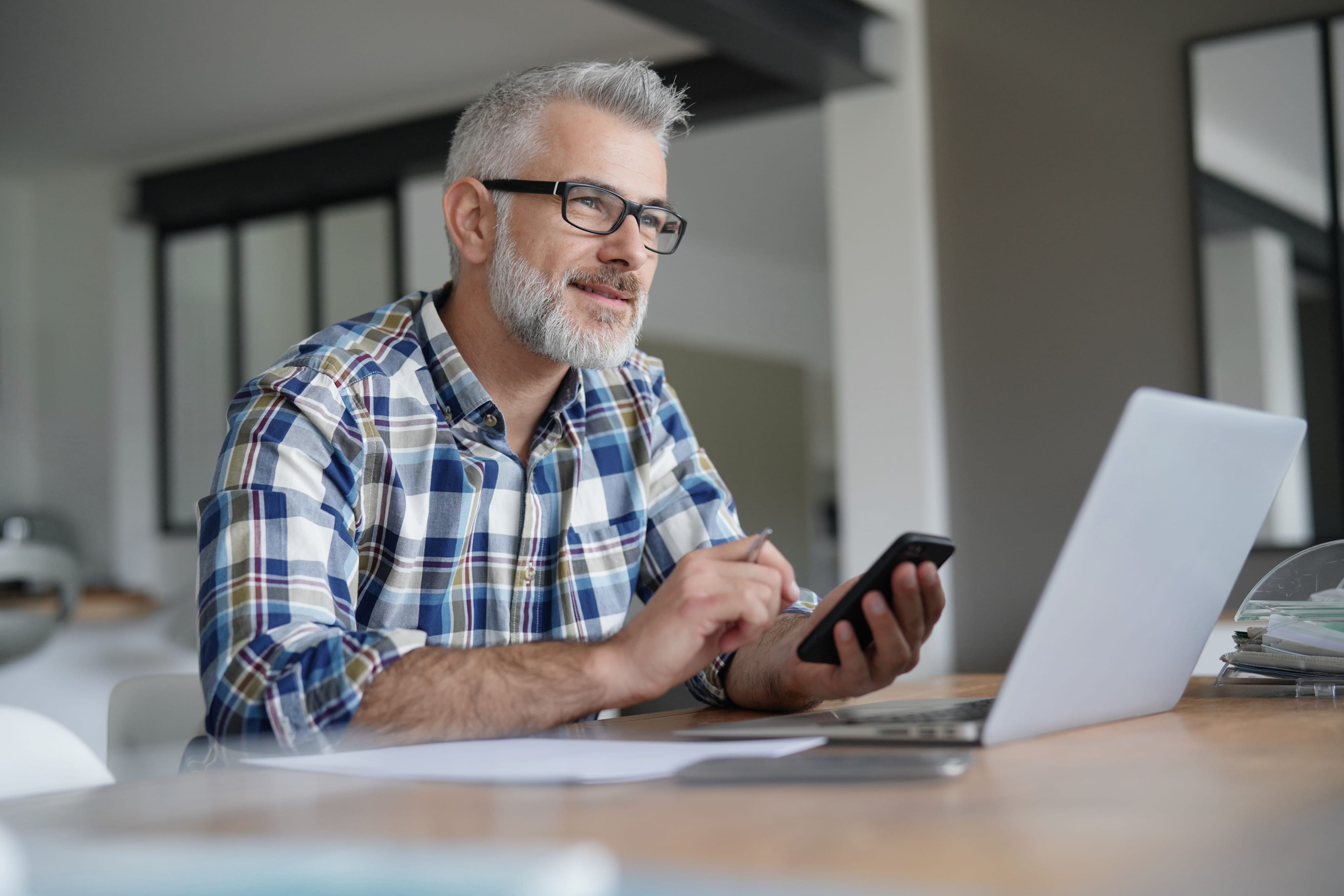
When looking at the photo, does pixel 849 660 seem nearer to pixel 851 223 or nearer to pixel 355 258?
pixel 851 223

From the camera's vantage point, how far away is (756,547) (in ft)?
3.07

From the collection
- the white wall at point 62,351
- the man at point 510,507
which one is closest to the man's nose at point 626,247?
the man at point 510,507

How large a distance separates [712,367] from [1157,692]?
7.03m

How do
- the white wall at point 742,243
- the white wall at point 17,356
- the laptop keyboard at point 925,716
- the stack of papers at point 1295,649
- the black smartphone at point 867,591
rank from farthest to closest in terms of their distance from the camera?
Answer: the white wall at point 17,356
the white wall at point 742,243
the stack of papers at point 1295,649
the black smartphone at point 867,591
the laptop keyboard at point 925,716

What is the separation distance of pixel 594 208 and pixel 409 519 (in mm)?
433

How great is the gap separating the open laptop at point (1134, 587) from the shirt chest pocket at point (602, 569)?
1.34ft

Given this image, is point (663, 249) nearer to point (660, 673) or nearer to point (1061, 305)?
point (660, 673)

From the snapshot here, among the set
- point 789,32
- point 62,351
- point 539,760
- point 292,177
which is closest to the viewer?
point 539,760

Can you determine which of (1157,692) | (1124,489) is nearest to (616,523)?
(1157,692)

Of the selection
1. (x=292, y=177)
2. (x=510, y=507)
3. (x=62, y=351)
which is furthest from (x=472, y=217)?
(x=62, y=351)

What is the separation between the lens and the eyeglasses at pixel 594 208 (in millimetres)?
1431

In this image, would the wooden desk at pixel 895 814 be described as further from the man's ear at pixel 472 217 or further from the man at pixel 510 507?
the man's ear at pixel 472 217

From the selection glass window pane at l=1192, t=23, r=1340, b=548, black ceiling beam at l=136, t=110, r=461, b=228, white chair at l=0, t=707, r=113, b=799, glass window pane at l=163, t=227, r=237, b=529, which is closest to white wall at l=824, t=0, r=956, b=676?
glass window pane at l=1192, t=23, r=1340, b=548

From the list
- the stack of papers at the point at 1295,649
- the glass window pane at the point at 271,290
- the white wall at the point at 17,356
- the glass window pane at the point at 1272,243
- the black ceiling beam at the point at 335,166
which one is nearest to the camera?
the stack of papers at the point at 1295,649
